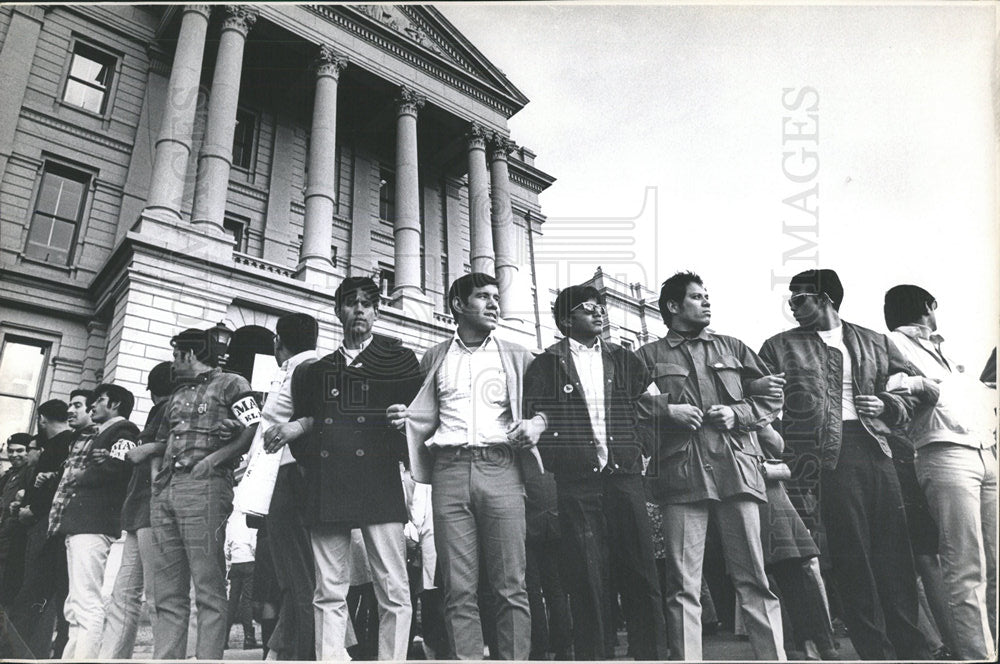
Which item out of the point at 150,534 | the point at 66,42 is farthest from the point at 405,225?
the point at 150,534

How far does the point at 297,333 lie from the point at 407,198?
7472 mm

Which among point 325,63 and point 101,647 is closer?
point 101,647

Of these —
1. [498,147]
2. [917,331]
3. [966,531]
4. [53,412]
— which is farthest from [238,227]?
[966,531]

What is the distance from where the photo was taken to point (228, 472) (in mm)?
3572

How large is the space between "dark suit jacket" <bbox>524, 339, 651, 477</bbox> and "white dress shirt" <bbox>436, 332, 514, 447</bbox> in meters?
0.16

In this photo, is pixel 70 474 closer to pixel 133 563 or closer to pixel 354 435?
pixel 133 563

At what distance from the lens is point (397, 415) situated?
3297 millimetres

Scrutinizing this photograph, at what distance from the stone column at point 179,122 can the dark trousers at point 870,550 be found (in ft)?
28.6

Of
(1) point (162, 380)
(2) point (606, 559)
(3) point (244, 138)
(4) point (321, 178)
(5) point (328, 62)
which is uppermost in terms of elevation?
(5) point (328, 62)

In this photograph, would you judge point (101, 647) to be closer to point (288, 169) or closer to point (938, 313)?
point (938, 313)

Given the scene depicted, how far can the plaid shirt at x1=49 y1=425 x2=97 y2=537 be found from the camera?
4.00m

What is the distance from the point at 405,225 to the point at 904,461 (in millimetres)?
8241

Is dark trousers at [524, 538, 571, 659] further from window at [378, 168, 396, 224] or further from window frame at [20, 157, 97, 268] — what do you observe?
window at [378, 168, 396, 224]

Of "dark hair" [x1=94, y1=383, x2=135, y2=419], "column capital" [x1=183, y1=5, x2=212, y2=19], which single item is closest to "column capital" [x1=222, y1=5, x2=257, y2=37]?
"column capital" [x1=183, y1=5, x2=212, y2=19]
